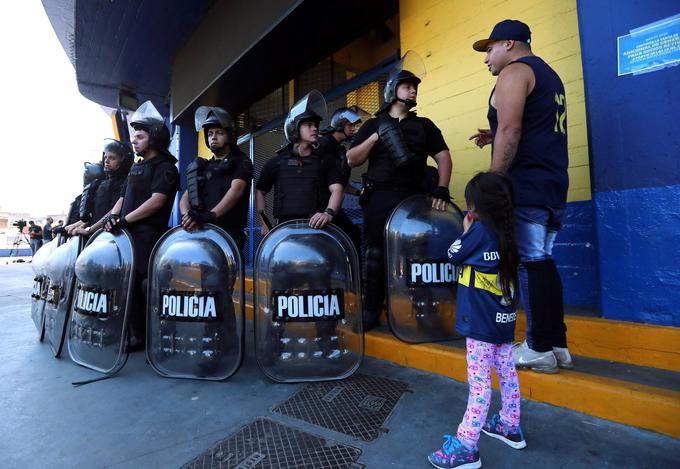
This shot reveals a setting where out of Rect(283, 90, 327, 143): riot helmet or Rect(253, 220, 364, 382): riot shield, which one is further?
Rect(283, 90, 327, 143): riot helmet

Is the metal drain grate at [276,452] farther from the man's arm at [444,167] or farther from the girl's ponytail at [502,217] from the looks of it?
the man's arm at [444,167]

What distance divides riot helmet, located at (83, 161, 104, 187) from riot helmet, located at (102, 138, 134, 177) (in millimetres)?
883

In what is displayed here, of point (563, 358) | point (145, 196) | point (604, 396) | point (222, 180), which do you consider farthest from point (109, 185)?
point (604, 396)

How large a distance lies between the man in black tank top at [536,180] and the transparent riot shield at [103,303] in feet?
8.40

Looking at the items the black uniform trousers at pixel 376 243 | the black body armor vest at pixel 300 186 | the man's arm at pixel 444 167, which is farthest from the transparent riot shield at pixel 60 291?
the man's arm at pixel 444 167

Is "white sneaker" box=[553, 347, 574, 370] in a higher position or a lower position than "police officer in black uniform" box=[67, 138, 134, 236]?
lower

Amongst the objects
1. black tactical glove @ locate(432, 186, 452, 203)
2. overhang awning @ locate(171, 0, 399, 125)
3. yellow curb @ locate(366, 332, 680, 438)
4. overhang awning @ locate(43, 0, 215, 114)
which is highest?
overhang awning @ locate(43, 0, 215, 114)

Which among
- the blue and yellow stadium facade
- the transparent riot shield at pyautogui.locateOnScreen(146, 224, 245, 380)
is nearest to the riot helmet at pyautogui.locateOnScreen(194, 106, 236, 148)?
the transparent riot shield at pyautogui.locateOnScreen(146, 224, 245, 380)

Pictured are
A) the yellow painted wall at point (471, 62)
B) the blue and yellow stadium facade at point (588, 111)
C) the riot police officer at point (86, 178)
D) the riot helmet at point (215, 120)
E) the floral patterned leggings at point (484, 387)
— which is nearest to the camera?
the floral patterned leggings at point (484, 387)

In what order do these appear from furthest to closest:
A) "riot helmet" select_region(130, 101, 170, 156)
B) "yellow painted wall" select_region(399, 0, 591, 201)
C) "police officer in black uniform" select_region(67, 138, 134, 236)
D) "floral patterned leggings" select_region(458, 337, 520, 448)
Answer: "police officer in black uniform" select_region(67, 138, 134, 236) < "riot helmet" select_region(130, 101, 170, 156) < "yellow painted wall" select_region(399, 0, 591, 201) < "floral patterned leggings" select_region(458, 337, 520, 448)

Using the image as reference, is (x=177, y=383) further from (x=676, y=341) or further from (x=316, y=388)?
(x=676, y=341)

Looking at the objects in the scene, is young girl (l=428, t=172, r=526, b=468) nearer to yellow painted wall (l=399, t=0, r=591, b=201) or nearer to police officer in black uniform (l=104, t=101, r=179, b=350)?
yellow painted wall (l=399, t=0, r=591, b=201)

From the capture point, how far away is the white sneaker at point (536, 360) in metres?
1.78

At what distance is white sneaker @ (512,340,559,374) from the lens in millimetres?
1781
